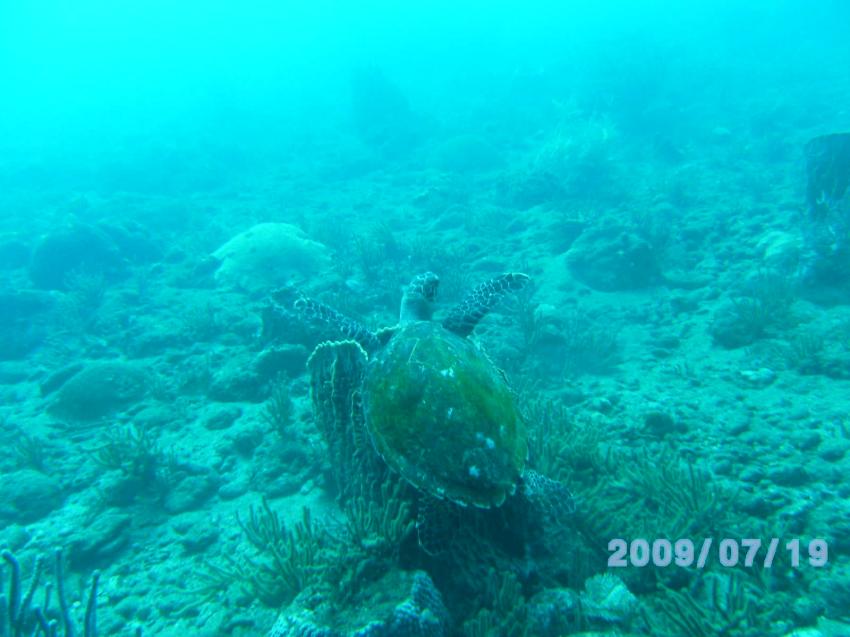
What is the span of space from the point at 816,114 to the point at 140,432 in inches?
1059

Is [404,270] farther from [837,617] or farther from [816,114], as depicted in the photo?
[816,114]

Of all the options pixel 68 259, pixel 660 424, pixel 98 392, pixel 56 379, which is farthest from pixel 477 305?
pixel 68 259

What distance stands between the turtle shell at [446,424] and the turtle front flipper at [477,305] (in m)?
1.29

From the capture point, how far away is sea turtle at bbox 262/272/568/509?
2.89 meters

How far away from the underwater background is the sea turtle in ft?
0.08

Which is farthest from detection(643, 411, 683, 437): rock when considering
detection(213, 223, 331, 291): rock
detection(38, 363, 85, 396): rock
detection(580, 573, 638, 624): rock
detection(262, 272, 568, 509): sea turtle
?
detection(38, 363, 85, 396): rock

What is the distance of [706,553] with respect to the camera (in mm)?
3445

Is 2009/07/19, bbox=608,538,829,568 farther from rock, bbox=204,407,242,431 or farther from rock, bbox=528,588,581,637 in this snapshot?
rock, bbox=204,407,242,431

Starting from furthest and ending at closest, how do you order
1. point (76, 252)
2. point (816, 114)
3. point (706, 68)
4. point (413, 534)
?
point (706, 68), point (816, 114), point (76, 252), point (413, 534)

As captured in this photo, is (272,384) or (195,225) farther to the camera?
(195,225)

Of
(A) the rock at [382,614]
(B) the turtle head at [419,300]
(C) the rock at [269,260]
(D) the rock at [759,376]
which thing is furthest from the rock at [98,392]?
(D) the rock at [759,376]

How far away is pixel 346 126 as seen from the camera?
1185 inches

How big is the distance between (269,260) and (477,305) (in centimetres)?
773

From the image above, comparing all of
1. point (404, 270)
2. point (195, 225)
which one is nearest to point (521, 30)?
point (195, 225)
